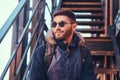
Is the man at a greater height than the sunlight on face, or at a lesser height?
lesser

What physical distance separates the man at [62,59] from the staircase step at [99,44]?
9.36ft

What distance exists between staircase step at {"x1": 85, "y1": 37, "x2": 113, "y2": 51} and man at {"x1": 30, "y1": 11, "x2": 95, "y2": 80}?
2.85 m

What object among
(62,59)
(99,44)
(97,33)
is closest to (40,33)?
(99,44)

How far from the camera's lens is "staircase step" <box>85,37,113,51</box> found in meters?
5.71

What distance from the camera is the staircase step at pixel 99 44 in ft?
18.7

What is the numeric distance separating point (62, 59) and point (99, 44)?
3.15 metres

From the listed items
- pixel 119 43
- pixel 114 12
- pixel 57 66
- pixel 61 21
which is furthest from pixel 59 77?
pixel 114 12

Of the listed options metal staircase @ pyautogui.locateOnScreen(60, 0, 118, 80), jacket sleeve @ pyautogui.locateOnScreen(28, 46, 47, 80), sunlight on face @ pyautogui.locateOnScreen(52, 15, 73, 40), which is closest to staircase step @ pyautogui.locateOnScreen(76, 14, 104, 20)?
metal staircase @ pyautogui.locateOnScreen(60, 0, 118, 80)

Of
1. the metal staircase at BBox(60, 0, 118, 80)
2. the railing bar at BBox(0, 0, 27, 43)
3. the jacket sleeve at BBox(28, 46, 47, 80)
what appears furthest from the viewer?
the metal staircase at BBox(60, 0, 118, 80)

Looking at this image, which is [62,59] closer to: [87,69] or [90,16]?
[87,69]

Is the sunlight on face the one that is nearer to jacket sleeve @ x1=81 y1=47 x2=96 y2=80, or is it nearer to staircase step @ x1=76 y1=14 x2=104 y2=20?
jacket sleeve @ x1=81 y1=47 x2=96 y2=80

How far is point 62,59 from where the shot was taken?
2.72 metres

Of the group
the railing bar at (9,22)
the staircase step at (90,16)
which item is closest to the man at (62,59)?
the railing bar at (9,22)

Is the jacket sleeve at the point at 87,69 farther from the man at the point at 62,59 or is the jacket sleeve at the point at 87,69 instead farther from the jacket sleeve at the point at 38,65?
the jacket sleeve at the point at 38,65
